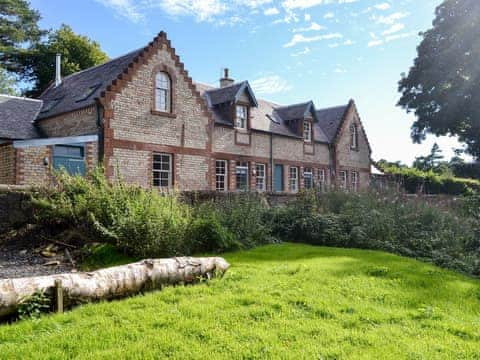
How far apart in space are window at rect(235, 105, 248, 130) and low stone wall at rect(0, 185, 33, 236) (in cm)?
1404

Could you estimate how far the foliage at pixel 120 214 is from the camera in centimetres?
745

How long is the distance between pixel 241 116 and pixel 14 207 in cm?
1474

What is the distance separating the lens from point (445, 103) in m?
28.9

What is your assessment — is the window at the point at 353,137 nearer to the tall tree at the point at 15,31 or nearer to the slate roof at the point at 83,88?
the slate roof at the point at 83,88

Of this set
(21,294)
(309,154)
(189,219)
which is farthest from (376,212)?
(309,154)

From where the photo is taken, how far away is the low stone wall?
8.95 meters

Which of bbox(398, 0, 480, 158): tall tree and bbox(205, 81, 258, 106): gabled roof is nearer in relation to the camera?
bbox(205, 81, 258, 106): gabled roof

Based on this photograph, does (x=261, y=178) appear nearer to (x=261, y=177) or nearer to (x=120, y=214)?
(x=261, y=177)

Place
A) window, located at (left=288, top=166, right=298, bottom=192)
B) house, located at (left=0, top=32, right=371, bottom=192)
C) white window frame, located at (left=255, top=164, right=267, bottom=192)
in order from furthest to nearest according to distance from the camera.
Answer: window, located at (left=288, top=166, right=298, bottom=192)
white window frame, located at (left=255, top=164, right=267, bottom=192)
house, located at (left=0, top=32, right=371, bottom=192)

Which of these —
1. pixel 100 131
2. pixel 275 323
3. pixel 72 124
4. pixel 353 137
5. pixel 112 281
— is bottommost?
pixel 275 323

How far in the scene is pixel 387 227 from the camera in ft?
32.6

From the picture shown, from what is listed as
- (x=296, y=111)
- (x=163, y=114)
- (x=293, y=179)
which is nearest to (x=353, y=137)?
(x=296, y=111)

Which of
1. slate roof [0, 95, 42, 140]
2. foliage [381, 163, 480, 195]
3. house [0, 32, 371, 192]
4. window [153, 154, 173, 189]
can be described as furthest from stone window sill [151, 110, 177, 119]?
foliage [381, 163, 480, 195]

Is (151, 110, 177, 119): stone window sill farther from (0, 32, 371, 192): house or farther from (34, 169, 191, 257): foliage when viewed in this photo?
(34, 169, 191, 257): foliage
